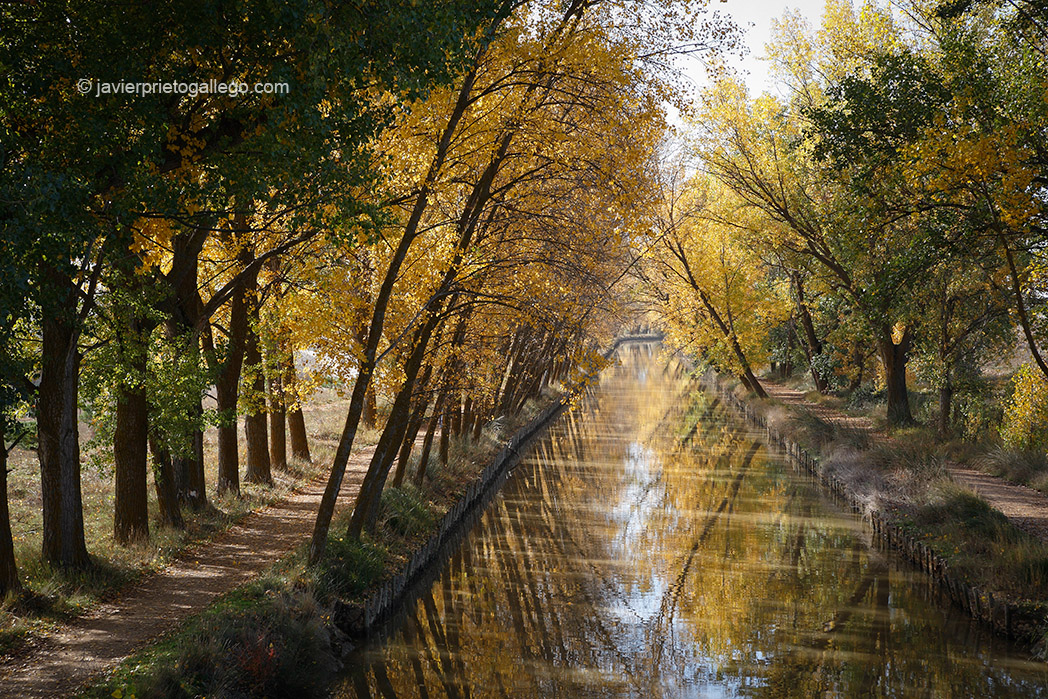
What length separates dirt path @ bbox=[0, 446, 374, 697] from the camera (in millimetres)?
8281

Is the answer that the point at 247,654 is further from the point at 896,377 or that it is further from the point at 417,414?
the point at 896,377

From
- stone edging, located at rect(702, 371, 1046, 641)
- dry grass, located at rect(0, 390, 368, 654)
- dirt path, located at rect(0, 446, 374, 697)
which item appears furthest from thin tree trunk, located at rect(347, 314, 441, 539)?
stone edging, located at rect(702, 371, 1046, 641)

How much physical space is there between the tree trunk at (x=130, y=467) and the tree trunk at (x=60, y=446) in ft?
5.33

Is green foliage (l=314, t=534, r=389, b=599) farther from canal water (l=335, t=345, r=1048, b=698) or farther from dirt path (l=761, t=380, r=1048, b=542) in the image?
dirt path (l=761, t=380, r=1048, b=542)

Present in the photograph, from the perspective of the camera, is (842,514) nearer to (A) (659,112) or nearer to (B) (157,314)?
(A) (659,112)

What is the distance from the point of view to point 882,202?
1742 cm

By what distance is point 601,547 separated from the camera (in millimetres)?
17859

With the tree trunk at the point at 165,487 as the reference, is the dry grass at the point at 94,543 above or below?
below

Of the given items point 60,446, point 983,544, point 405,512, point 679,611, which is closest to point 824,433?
point 983,544

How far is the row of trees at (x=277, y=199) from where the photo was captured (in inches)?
308

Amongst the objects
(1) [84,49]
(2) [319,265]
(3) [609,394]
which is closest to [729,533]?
(2) [319,265]

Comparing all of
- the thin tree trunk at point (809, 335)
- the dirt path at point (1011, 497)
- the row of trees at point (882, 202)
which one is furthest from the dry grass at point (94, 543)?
the thin tree trunk at point (809, 335)

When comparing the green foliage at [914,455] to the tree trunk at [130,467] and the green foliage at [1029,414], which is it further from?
the tree trunk at [130,467]

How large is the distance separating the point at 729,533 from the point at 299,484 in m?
9.44
